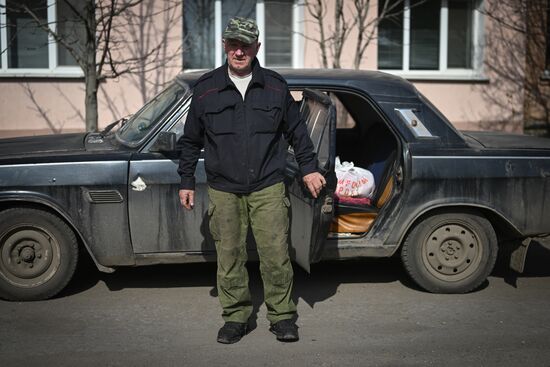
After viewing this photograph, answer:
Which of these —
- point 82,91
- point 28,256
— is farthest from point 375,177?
point 82,91

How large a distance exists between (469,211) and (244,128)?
81.6 inches

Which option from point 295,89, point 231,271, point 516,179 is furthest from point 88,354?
point 516,179

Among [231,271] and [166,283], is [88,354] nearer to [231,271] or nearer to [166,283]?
[231,271]

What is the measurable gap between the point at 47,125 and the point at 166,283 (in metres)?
6.71

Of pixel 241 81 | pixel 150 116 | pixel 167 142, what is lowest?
pixel 167 142

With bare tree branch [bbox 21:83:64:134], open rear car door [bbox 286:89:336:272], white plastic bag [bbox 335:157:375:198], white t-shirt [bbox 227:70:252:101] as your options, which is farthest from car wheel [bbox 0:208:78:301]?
bare tree branch [bbox 21:83:64:134]

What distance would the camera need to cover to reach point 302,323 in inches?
194

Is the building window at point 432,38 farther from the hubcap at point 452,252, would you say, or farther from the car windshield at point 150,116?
the hubcap at point 452,252

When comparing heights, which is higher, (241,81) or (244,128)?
(241,81)

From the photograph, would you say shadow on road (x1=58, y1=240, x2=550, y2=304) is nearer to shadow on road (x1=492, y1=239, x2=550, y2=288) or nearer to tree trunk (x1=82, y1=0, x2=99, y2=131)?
shadow on road (x1=492, y1=239, x2=550, y2=288)

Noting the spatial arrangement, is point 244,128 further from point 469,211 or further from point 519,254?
point 519,254

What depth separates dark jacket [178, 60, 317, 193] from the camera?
14.5 ft

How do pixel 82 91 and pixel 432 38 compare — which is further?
pixel 432 38

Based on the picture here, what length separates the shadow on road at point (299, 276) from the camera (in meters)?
5.72
